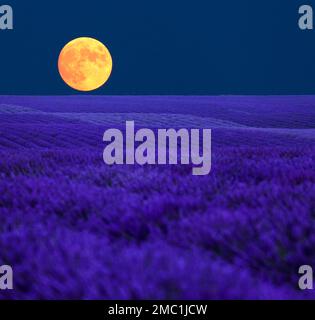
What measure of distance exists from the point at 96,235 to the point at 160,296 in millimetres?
985

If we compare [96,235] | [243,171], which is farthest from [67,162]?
[96,235]

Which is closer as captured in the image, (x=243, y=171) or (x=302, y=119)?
(x=243, y=171)

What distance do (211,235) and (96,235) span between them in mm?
595

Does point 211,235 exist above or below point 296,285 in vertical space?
above

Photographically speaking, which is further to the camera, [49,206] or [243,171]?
[243,171]

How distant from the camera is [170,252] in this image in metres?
2.24

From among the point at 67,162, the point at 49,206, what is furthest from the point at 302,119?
the point at 49,206

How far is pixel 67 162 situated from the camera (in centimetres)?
581

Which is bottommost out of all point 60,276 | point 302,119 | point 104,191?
point 60,276

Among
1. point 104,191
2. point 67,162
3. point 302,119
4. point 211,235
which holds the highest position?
point 302,119

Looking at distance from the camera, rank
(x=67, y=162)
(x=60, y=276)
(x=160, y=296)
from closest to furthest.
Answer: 1. (x=160, y=296)
2. (x=60, y=276)
3. (x=67, y=162)

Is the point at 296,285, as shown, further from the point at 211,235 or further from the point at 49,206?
the point at 49,206
